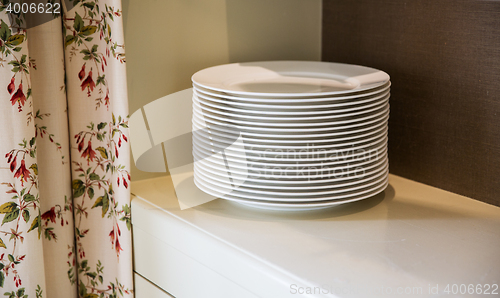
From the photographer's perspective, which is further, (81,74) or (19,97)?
(81,74)

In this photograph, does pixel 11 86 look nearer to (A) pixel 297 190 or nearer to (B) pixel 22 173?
(B) pixel 22 173

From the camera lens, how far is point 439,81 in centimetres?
100

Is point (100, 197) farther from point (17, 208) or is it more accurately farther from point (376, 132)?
point (376, 132)

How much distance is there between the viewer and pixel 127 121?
3.07 feet

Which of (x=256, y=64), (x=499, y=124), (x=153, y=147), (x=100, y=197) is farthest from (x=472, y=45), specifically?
(x=100, y=197)

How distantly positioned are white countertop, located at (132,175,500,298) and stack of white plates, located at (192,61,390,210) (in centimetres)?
5

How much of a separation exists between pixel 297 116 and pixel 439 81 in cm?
37

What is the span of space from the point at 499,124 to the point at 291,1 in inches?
23.1

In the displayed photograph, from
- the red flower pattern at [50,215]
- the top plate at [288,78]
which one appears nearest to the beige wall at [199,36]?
the top plate at [288,78]

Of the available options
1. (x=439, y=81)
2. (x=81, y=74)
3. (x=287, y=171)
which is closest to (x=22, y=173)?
(x=81, y=74)

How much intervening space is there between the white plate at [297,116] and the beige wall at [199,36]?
0.66 feet

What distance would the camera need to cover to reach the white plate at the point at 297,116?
32.0 inches

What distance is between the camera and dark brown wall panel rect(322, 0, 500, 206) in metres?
0.92

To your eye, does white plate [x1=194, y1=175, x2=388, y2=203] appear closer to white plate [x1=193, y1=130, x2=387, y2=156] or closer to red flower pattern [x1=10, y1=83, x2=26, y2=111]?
white plate [x1=193, y1=130, x2=387, y2=156]
